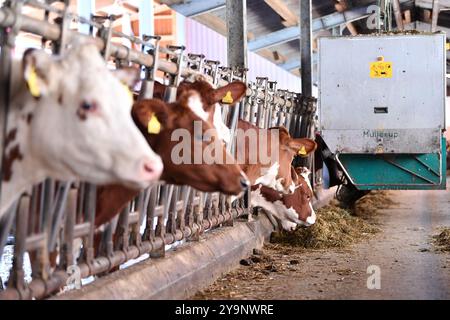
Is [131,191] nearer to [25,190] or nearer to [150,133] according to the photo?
[150,133]

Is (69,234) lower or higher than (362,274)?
higher

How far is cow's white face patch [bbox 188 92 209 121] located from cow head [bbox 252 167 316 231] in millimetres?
3971

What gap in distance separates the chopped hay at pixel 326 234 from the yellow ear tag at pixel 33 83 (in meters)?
6.20

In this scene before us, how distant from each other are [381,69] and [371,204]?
3.89 metres

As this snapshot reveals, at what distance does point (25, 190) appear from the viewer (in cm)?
426

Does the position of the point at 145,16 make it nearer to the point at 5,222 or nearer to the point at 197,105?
the point at 197,105

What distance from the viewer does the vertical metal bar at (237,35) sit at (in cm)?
1041

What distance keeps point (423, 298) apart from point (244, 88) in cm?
213

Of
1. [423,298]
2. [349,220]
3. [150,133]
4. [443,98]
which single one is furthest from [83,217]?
[443,98]

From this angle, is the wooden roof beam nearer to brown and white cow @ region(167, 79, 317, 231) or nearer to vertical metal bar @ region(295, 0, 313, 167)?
vertical metal bar @ region(295, 0, 313, 167)

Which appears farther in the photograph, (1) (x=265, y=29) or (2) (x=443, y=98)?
(1) (x=265, y=29)

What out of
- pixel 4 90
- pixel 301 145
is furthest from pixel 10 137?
pixel 301 145

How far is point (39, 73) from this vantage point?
3838 mm

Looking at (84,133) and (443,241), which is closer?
(84,133)
